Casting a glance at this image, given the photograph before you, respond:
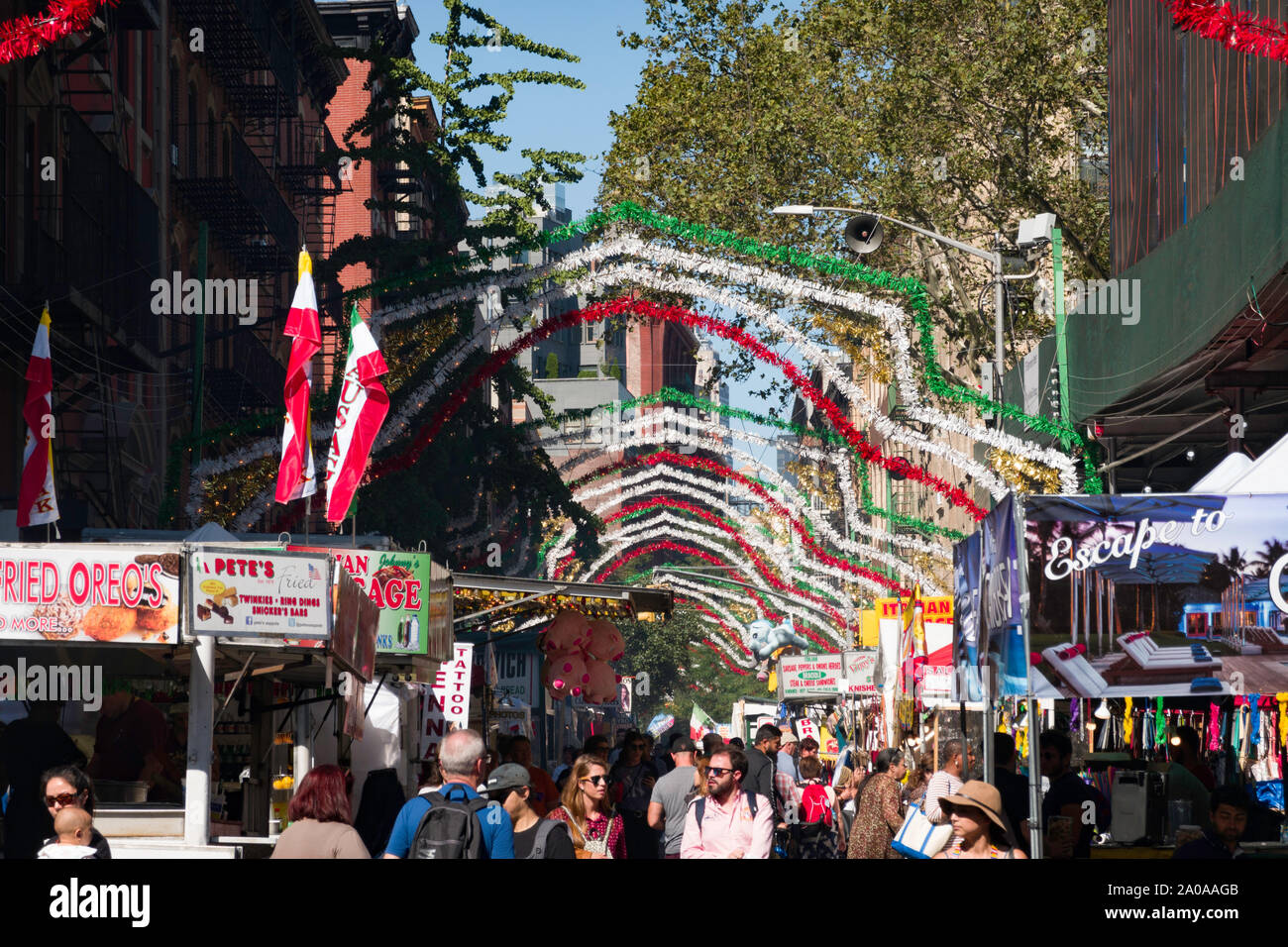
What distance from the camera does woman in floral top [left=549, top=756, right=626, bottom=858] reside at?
10852 mm

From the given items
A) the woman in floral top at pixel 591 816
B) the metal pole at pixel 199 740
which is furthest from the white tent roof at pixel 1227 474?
the metal pole at pixel 199 740

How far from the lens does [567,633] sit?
985 inches

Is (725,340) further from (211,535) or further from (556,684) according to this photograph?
(211,535)

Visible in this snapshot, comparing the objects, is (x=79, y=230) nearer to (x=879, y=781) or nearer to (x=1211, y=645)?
(x=879, y=781)

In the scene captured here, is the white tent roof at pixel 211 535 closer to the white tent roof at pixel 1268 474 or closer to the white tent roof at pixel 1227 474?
the white tent roof at pixel 1227 474

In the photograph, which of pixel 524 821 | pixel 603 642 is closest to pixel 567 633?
pixel 603 642

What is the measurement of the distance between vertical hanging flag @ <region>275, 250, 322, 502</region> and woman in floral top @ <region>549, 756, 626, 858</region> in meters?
4.89

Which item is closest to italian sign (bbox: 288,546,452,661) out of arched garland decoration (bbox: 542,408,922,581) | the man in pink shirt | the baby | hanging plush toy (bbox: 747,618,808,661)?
the man in pink shirt

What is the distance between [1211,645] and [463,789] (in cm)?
373

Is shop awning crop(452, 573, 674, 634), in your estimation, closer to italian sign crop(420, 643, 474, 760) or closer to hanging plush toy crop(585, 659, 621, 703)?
italian sign crop(420, 643, 474, 760)

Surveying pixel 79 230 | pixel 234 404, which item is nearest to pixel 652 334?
pixel 234 404

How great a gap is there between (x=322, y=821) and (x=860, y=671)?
2537cm

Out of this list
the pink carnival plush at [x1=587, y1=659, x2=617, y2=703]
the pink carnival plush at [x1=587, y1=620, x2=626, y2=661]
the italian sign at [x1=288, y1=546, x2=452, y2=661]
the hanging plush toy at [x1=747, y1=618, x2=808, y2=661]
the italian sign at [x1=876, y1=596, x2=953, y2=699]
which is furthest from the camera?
the hanging plush toy at [x1=747, y1=618, x2=808, y2=661]
